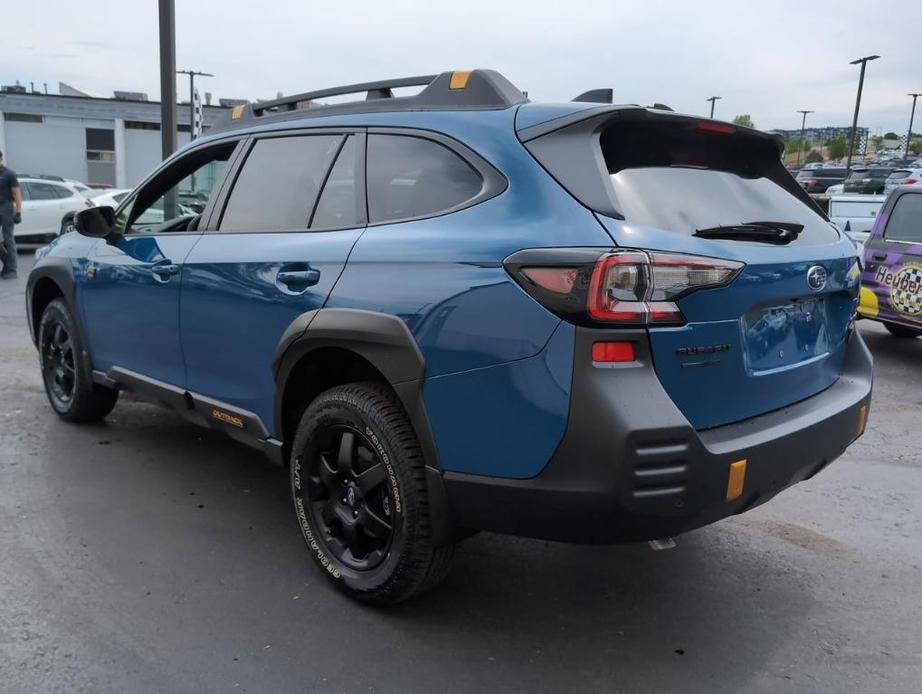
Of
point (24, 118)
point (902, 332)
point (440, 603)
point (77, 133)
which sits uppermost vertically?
point (24, 118)

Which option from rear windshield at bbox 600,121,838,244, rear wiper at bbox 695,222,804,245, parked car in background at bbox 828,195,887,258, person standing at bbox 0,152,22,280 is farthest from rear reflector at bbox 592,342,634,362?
person standing at bbox 0,152,22,280

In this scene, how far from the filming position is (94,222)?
14.6 feet

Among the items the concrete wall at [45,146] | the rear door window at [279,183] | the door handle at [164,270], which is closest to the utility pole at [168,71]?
the door handle at [164,270]

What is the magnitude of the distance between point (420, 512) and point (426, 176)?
3.90ft

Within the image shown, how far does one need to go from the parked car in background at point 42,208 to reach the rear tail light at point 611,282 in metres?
16.5

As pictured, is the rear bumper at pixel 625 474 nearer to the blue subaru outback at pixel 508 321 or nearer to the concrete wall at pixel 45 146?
the blue subaru outback at pixel 508 321

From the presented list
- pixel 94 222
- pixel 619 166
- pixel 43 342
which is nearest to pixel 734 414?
pixel 619 166

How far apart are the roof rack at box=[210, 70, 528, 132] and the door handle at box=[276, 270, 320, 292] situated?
2.39 ft

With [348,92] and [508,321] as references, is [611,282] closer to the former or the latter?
[508,321]

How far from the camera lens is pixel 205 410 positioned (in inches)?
150

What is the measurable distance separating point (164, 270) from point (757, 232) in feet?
8.83

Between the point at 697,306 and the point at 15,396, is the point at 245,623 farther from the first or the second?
the point at 15,396

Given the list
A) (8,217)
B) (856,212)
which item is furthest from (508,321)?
(8,217)

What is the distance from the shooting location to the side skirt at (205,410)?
3473 mm
